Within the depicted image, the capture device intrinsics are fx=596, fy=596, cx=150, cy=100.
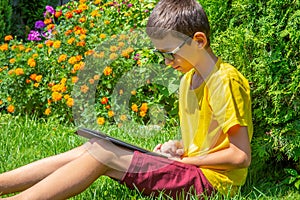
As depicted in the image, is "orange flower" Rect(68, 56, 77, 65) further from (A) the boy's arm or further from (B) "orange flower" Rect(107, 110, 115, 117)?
(A) the boy's arm

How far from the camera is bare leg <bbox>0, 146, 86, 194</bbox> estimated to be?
3.02 meters

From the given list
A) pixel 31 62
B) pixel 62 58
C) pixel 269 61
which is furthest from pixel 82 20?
pixel 269 61

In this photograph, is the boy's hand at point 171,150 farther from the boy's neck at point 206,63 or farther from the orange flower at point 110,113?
the orange flower at point 110,113

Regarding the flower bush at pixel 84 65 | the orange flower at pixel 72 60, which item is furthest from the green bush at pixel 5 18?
the orange flower at pixel 72 60

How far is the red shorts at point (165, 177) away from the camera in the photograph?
Answer: 2875 millimetres

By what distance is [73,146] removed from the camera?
4.17m

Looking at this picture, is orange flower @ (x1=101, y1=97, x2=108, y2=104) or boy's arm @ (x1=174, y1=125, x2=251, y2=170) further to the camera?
orange flower @ (x1=101, y1=97, x2=108, y2=104)

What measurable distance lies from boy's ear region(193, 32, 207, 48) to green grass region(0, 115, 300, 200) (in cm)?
74

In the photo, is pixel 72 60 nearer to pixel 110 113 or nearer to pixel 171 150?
pixel 110 113

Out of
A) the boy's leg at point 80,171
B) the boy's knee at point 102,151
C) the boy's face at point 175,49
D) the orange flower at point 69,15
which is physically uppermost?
the boy's face at point 175,49

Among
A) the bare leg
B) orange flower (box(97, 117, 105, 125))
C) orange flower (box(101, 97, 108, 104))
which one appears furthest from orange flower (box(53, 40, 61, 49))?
the bare leg

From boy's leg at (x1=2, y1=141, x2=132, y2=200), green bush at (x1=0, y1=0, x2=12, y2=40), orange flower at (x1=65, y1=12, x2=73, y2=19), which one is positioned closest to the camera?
boy's leg at (x1=2, y1=141, x2=132, y2=200)

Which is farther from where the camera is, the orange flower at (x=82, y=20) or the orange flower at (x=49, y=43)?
the orange flower at (x=82, y=20)

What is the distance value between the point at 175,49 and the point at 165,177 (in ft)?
2.04
